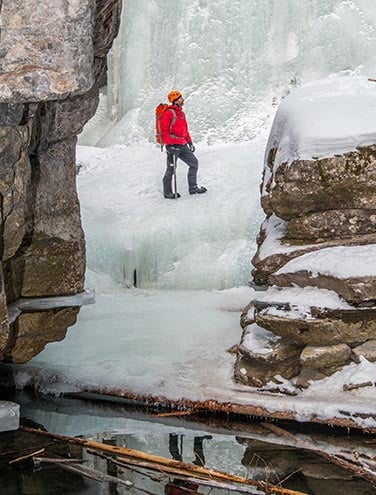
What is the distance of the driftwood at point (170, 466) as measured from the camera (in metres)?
5.54

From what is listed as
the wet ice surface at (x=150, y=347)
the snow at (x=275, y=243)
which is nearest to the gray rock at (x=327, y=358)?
the wet ice surface at (x=150, y=347)

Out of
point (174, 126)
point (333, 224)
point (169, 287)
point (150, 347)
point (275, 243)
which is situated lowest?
point (169, 287)

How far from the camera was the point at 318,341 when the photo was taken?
7652 mm

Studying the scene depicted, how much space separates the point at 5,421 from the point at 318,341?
Answer: 9.26 feet

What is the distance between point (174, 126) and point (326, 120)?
5.02m

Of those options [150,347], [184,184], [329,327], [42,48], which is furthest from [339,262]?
[184,184]

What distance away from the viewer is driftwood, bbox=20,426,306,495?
5543 mm

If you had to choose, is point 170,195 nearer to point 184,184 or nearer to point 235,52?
point 184,184

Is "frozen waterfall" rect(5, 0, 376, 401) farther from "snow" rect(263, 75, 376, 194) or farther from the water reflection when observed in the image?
"snow" rect(263, 75, 376, 194)

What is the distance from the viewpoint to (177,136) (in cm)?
1327

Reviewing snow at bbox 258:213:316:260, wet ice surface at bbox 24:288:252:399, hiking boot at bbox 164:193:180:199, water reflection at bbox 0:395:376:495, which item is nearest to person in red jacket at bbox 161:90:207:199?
hiking boot at bbox 164:193:180:199

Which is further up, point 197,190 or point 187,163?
point 187,163

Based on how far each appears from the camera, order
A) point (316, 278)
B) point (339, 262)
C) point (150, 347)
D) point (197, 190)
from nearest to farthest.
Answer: point (339, 262) → point (316, 278) → point (150, 347) → point (197, 190)

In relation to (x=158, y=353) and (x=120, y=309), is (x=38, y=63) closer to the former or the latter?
(x=158, y=353)
